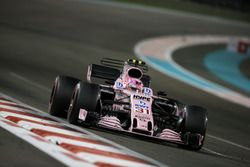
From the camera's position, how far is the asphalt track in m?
11.6

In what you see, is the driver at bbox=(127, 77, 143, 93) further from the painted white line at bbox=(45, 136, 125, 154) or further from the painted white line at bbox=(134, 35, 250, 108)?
the painted white line at bbox=(134, 35, 250, 108)

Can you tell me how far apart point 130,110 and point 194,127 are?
3.72 ft

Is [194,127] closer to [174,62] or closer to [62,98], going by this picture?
[62,98]

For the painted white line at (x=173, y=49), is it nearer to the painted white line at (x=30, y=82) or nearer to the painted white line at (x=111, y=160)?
the painted white line at (x=30, y=82)

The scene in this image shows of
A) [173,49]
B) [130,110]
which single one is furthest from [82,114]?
[173,49]

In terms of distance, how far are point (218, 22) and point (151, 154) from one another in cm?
3955

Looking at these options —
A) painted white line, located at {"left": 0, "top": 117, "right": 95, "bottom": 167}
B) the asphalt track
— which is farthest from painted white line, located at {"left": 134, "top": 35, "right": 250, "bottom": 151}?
painted white line, located at {"left": 0, "top": 117, "right": 95, "bottom": 167}

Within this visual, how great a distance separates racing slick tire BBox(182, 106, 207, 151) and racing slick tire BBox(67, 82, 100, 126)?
1.58 meters

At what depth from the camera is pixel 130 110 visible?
41.3 feet

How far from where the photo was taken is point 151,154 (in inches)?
430

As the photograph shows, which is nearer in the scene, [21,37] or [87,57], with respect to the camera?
[87,57]

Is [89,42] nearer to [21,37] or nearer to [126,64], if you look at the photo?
[21,37]

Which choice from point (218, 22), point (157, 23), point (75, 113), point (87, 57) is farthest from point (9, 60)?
point (218, 22)

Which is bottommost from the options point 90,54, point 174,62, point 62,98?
point 62,98
